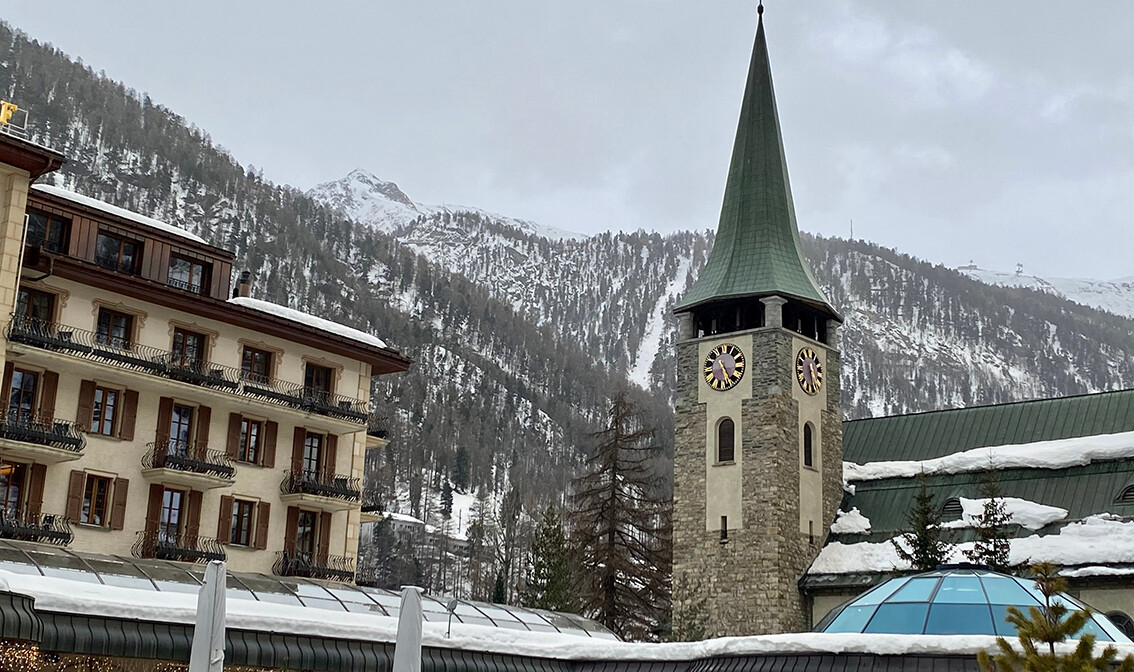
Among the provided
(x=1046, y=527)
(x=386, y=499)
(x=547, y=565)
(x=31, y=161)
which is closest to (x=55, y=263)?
(x=31, y=161)

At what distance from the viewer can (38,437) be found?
39.5 metres

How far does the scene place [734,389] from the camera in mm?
60438

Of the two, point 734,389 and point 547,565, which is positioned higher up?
point 734,389

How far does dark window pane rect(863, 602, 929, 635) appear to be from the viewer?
26.1 m

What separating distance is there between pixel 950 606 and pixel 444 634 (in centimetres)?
991

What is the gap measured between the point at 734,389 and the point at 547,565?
42.5 feet

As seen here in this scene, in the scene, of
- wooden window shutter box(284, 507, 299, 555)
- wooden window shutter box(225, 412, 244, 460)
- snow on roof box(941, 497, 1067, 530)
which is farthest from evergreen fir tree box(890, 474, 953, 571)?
wooden window shutter box(225, 412, 244, 460)

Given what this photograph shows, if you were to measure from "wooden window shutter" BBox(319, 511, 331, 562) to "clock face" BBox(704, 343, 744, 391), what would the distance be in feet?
65.1

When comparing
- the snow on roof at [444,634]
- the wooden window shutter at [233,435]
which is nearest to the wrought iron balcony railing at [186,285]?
the wooden window shutter at [233,435]

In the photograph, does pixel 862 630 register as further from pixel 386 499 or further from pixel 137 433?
pixel 386 499

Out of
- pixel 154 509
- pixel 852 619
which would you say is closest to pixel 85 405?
pixel 154 509

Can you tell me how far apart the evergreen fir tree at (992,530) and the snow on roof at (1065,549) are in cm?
96

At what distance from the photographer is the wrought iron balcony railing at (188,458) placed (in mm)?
43031

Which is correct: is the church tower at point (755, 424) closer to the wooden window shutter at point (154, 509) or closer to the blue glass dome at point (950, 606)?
the wooden window shutter at point (154, 509)
